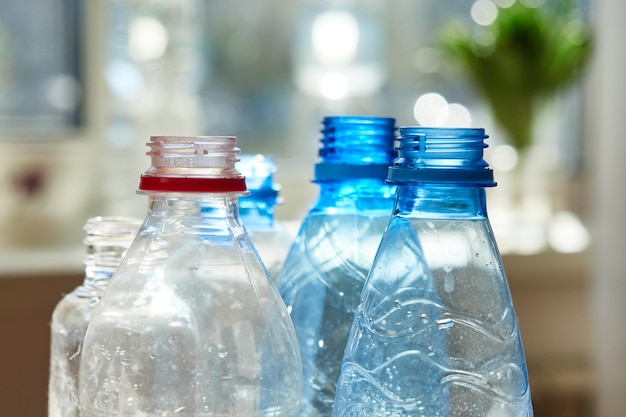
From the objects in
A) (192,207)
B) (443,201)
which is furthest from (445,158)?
(192,207)

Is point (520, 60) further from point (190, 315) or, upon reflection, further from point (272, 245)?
point (190, 315)

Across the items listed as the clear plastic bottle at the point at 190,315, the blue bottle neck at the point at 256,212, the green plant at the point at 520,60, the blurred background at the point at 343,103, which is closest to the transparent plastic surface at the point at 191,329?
the clear plastic bottle at the point at 190,315

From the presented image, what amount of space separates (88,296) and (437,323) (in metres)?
0.21

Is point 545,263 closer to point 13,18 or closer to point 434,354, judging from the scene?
point 13,18

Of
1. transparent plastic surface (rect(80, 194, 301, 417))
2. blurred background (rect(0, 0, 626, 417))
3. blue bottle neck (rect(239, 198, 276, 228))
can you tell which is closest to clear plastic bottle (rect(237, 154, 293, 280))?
blue bottle neck (rect(239, 198, 276, 228))

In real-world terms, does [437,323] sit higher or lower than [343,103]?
lower

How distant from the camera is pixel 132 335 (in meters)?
0.44

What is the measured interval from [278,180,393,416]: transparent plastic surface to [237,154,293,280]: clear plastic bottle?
6cm

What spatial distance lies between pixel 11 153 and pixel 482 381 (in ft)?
6.94

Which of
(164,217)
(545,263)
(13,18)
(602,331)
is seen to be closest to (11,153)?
(13,18)

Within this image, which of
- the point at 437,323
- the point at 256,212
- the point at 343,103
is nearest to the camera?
the point at 437,323

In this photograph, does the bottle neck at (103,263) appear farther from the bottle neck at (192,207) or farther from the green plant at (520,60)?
the green plant at (520,60)

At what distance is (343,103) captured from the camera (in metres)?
2.88

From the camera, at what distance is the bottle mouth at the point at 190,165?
1.43ft
